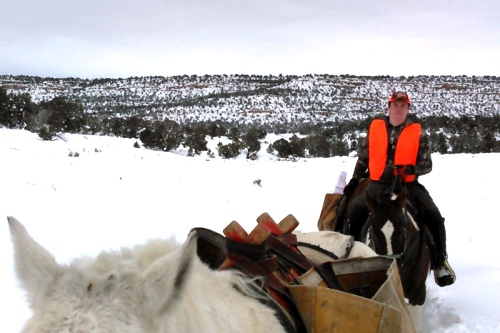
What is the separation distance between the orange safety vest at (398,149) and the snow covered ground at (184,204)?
1.76m

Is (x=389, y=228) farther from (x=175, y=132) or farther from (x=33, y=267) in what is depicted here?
(x=175, y=132)

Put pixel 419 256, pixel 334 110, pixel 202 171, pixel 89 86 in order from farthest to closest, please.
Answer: pixel 89 86
pixel 334 110
pixel 202 171
pixel 419 256

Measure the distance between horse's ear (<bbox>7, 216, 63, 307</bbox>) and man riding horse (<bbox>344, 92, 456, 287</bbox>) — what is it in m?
3.75

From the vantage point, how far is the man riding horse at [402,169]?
4777mm

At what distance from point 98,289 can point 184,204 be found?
8.23 meters

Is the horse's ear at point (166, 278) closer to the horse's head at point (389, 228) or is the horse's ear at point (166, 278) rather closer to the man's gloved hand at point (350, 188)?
the horse's head at point (389, 228)

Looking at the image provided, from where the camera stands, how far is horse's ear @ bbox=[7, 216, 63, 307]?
4.47 ft

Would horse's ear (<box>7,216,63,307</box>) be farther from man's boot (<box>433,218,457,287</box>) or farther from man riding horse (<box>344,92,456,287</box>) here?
man's boot (<box>433,218,457,287</box>)

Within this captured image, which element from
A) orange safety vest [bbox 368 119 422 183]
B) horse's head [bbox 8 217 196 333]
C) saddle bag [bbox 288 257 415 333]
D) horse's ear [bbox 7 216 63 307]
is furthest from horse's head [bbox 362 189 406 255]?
horse's ear [bbox 7 216 63 307]

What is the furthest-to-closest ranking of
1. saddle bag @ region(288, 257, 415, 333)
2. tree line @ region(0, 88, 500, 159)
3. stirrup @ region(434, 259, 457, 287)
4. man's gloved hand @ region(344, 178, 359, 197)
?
tree line @ region(0, 88, 500, 159) < man's gloved hand @ region(344, 178, 359, 197) < stirrup @ region(434, 259, 457, 287) < saddle bag @ region(288, 257, 415, 333)

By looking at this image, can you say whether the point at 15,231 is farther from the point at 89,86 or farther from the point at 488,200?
the point at 89,86

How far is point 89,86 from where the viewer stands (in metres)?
75.5

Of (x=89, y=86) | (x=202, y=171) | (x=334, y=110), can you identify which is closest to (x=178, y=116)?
(x=334, y=110)

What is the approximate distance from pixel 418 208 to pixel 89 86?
78359mm
